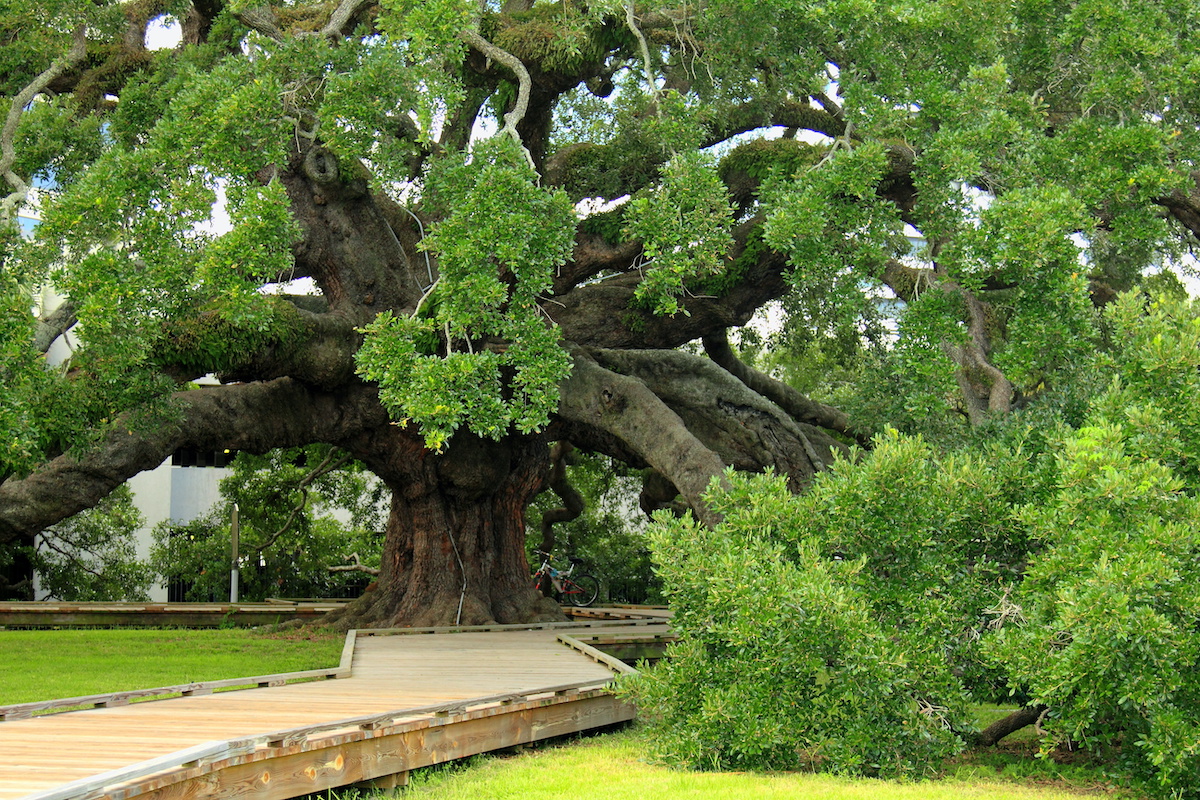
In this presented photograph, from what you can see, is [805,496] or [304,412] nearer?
[805,496]

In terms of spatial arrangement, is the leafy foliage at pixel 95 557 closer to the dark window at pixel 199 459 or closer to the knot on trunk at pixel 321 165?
the dark window at pixel 199 459

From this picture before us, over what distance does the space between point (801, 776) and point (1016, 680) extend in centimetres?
150

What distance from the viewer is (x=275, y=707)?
24.0 ft

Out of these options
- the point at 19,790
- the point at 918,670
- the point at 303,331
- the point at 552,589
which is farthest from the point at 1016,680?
the point at 552,589

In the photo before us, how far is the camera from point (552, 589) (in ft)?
69.6

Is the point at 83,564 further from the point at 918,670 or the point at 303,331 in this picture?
the point at 918,670

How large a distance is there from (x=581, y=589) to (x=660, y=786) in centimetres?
1470

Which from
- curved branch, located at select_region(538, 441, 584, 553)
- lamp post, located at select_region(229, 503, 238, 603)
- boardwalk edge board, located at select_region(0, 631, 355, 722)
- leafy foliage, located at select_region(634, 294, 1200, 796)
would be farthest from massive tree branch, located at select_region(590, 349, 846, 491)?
lamp post, located at select_region(229, 503, 238, 603)

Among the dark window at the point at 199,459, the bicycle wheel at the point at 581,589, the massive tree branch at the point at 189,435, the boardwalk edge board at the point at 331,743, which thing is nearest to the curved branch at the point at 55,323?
the massive tree branch at the point at 189,435

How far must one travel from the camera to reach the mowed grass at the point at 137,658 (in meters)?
10.2

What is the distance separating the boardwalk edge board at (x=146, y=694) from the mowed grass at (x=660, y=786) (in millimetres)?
1959

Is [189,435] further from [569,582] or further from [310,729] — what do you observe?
[569,582]

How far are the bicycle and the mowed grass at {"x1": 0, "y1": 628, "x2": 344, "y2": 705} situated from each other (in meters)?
6.09

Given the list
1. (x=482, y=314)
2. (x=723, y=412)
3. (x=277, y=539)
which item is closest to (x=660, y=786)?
(x=482, y=314)
